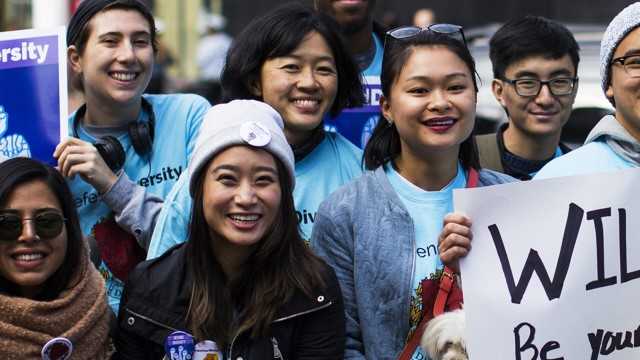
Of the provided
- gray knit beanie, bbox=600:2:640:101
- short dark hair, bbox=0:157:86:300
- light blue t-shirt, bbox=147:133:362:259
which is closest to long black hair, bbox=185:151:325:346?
light blue t-shirt, bbox=147:133:362:259

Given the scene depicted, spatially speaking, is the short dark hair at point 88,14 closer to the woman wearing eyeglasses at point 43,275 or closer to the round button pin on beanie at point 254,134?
the woman wearing eyeglasses at point 43,275

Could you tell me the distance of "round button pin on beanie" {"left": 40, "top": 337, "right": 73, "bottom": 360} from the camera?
3506mm

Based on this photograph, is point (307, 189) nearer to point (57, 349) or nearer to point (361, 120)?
point (361, 120)

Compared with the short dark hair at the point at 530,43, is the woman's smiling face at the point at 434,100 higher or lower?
lower

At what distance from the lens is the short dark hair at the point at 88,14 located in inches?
180

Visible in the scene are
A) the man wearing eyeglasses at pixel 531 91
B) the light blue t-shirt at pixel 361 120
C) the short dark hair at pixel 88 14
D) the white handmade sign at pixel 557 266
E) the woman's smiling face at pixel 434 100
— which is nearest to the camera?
the white handmade sign at pixel 557 266

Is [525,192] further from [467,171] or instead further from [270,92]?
[270,92]

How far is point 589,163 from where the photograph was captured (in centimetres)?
373

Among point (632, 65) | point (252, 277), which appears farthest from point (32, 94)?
point (632, 65)

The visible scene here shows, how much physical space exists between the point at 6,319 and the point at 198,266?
1.99 feet

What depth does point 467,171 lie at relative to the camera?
4.01m

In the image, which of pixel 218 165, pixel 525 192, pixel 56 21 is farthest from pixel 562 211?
pixel 56 21

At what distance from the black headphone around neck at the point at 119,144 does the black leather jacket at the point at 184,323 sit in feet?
2.60

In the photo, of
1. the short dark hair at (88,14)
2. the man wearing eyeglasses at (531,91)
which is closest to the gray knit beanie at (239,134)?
the short dark hair at (88,14)
